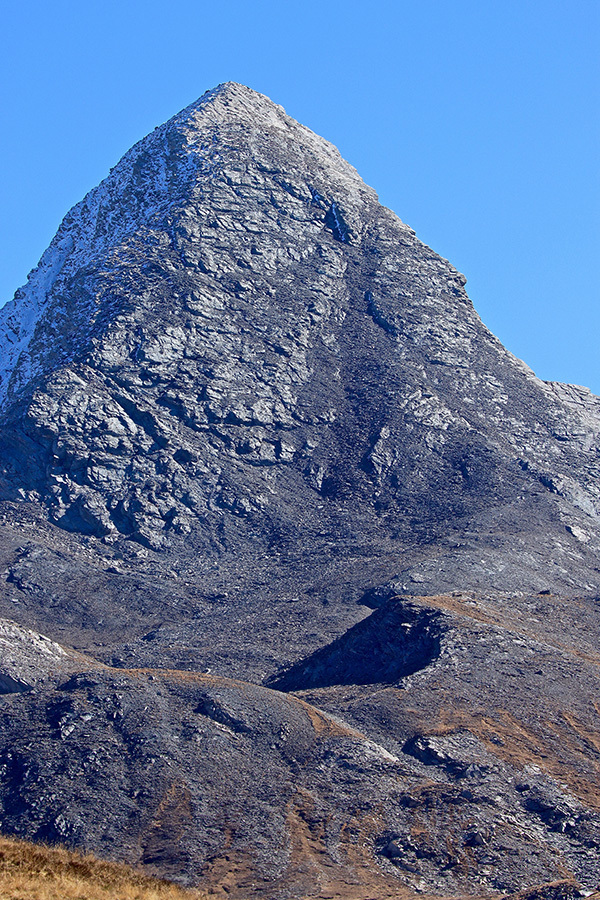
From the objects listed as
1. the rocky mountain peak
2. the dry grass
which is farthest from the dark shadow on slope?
the dry grass

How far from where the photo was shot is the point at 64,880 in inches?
813

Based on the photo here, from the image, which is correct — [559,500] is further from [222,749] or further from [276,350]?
[222,749]

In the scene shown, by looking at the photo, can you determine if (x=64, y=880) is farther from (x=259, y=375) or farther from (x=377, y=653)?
(x=259, y=375)

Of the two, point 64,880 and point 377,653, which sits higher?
point 377,653

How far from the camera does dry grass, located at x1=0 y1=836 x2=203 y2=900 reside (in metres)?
19.7

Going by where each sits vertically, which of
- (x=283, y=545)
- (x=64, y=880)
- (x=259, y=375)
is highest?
(x=259, y=375)

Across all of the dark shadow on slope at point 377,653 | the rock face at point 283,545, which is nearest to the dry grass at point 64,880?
the rock face at point 283,545

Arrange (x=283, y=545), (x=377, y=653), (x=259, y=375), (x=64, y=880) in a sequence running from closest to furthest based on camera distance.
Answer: (x=64, y=880)
(x=377, y=653)
(x=283, y=545)
(x=259, y=375)

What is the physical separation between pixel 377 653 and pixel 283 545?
24795 millimetres

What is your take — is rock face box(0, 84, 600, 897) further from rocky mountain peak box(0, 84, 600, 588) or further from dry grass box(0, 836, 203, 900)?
→ dry grass box(0, 836, 203, 900)

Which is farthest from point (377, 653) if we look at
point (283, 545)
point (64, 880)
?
point (64, 880)

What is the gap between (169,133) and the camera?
11294cm

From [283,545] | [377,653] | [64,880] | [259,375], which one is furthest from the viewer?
[259,375]

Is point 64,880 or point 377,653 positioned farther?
point 377,653
